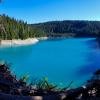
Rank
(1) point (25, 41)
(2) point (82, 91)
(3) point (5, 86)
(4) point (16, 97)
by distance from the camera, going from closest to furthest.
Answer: (4) point (16, 97)
(2) point (82, 91)
(3) point (5, 86)
(1) point (25, 41)

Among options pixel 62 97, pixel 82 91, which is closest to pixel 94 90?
pixel 82 91

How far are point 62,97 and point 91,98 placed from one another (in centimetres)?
54

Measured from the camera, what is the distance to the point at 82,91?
5633 millimetres

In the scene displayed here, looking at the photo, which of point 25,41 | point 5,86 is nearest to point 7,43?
point 25,41

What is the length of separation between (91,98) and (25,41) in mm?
135806

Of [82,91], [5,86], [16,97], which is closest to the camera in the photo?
[16,97]

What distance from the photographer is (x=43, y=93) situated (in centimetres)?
598

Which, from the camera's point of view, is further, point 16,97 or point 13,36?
point 13,36

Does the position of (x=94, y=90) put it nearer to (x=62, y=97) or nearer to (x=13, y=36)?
(x=62, y=97)

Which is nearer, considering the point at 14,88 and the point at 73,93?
the point at 73,93

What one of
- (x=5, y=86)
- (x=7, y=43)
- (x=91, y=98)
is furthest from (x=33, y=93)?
(x=7, y=43)

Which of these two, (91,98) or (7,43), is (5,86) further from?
(7,43)

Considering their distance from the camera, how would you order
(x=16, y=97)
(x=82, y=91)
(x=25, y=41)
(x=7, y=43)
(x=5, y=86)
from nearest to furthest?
(x=16, y=97), (x=82, y=91), (x=5, y=86), (x=7, y=43), (x=25, y=41)

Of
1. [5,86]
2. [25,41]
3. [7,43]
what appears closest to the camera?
[5,86]
